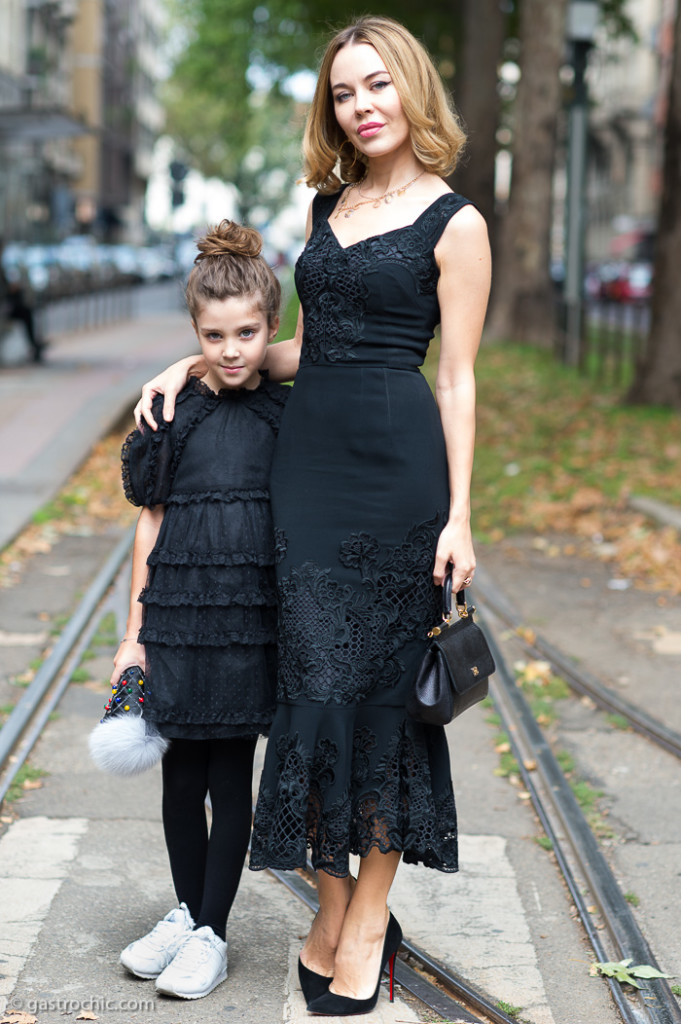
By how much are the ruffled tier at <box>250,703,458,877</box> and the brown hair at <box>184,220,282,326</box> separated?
0.88 meters

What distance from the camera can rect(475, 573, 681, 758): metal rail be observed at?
494cm

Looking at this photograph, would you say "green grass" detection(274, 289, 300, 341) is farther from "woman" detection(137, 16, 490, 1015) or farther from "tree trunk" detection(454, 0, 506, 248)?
"woman" detection(137, 16, 490, 1015)

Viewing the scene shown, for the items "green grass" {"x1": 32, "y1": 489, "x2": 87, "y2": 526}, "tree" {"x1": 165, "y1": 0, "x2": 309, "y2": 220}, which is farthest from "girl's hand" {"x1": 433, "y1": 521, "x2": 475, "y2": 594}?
"tree" {"x1": 165, "y1": 0, "x2": 309, "y2": 220}

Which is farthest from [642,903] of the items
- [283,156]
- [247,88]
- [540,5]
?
[283,156]

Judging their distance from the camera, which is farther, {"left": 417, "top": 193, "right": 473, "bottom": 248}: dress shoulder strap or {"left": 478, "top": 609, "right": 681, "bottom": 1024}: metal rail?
{"left": 478, "top": 609, "right": 681, "bottom": 1024}: metal rail

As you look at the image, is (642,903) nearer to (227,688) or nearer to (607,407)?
(227,688)

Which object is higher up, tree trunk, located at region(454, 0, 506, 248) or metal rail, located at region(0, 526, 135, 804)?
tree trunk, located at region(454, 0, 506, 248)

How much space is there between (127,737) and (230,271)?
1.02m

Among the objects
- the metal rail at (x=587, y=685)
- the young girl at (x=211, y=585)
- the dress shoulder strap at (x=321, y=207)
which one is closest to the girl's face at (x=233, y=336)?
the young girl at (x=211, y=585)

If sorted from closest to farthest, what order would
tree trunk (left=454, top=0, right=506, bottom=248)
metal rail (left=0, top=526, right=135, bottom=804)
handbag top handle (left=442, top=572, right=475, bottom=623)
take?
handbag top handle (left=442, top=572, right=475, bottom=623) < metal rail (left=0, top=526, right=135, bottom=804) < tree trunk (left=454, top=0, right=506, bottom=248)

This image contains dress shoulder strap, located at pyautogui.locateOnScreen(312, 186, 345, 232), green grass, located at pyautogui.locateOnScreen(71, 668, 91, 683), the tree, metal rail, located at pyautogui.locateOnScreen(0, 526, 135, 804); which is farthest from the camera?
the tree

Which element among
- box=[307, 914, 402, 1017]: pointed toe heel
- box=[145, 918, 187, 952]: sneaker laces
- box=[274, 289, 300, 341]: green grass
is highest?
box=[145, 918, 187, 952]: sneaker laces

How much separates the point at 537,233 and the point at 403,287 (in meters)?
19.2

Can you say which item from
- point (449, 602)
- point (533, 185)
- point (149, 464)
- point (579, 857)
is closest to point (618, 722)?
point (579, 857)
